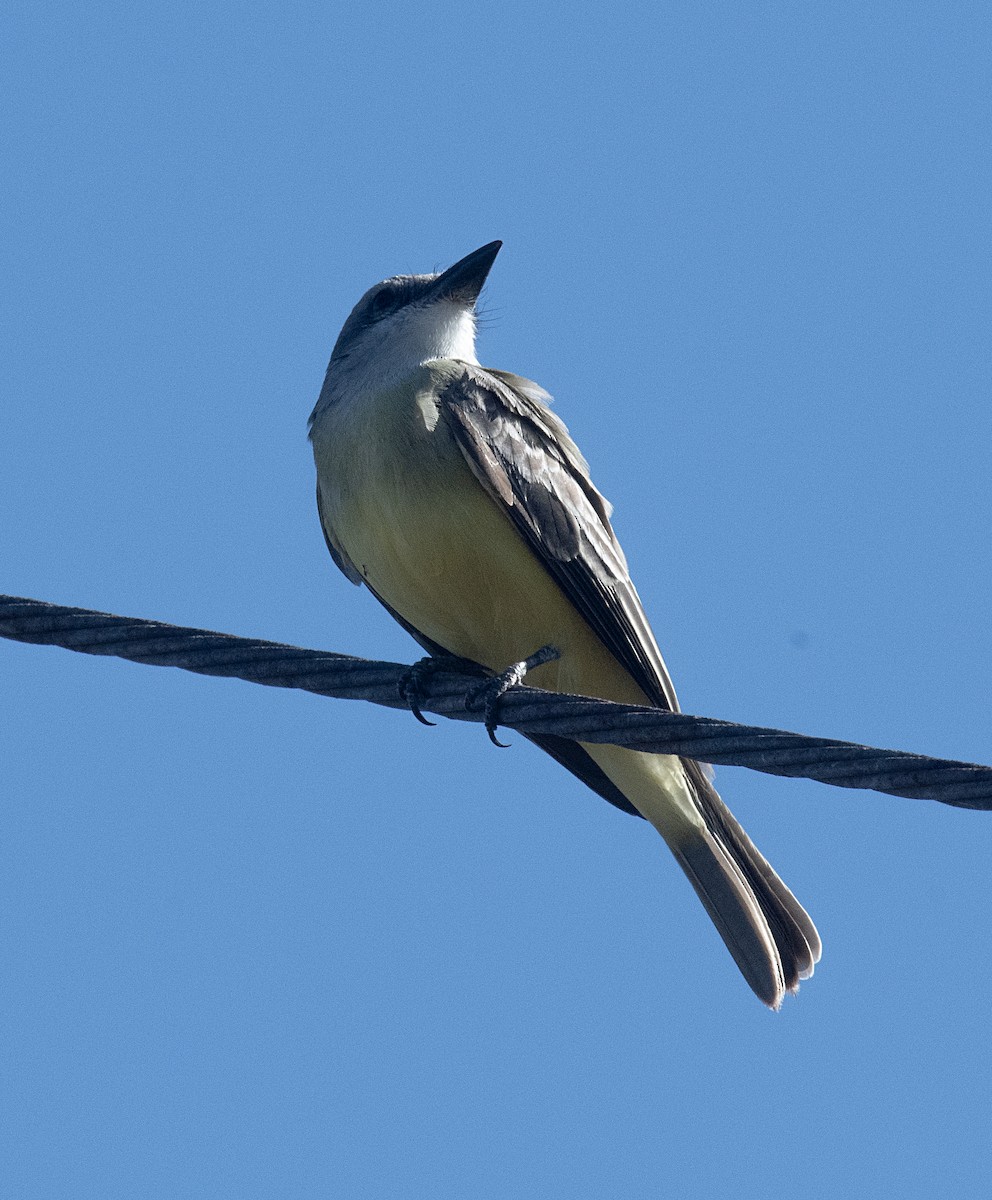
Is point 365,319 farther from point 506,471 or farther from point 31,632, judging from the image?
point 31,632

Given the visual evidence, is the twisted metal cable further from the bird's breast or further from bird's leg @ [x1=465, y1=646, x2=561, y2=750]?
the bird's breast

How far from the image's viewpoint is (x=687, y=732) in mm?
4695

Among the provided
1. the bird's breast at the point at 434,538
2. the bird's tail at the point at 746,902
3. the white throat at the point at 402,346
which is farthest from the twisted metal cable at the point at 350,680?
the white throat at the point at 402,346

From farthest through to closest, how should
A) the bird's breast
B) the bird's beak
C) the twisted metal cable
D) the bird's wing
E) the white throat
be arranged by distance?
the bird's beak, the white throat, the bird's wing, the bird's breast, the twisted metal cable

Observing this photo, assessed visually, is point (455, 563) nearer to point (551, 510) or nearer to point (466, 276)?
point (551, 510)

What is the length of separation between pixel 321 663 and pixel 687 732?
1160mm

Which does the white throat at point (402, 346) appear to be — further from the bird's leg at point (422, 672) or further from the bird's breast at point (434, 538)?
the bird's leg at point (422, 672)

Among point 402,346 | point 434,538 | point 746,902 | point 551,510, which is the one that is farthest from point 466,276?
point 746,902

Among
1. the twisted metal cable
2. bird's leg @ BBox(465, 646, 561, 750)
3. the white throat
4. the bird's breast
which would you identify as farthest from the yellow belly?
the twisted metal cable

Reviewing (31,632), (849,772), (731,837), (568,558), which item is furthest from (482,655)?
(849,772)

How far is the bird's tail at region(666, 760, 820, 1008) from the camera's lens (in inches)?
267

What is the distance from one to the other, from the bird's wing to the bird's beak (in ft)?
3.09

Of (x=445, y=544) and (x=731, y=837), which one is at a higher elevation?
(x=445, y=544)

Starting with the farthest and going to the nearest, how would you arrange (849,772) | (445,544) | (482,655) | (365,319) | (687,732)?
(365,319)
(482,655)
(445,544)
(687,732)
(849,772)
